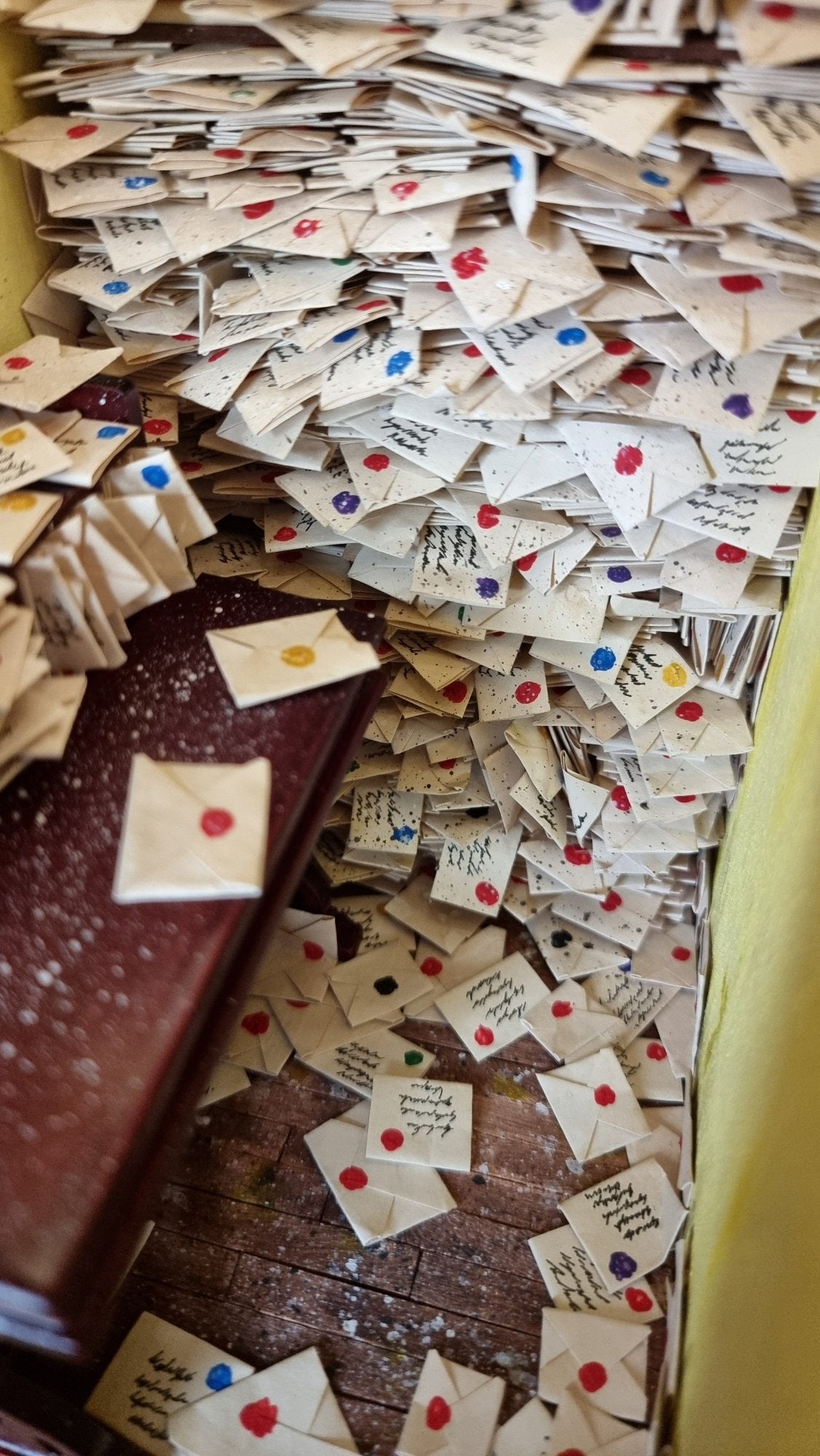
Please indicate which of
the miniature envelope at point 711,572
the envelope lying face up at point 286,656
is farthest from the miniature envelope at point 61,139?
the miniature envelope at point 711,572

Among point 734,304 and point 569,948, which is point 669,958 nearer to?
point 569,948

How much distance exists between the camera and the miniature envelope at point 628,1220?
53.7 inches

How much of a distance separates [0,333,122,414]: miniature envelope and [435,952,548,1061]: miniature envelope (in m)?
1.02

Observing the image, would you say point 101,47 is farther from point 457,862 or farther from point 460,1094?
point 460,1094

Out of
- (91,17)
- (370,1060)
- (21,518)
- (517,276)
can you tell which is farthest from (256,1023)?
(91,17)

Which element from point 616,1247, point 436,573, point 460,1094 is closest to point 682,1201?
point 616,1247

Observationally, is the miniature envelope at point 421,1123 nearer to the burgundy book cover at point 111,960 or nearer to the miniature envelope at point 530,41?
the burgundy book cover at point 111,960

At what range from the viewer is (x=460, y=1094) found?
151cm

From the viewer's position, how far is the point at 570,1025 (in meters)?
1.59

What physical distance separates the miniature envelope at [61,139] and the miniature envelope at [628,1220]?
141 cm

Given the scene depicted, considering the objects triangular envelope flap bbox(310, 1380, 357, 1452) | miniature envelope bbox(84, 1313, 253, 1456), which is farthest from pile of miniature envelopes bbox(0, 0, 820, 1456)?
miniature envelope bbox(84, 1313, 253, 1456)

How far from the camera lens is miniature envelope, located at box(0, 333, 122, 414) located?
107 centimetres

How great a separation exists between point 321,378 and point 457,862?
795mm

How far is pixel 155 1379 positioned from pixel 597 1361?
0.54 metres
